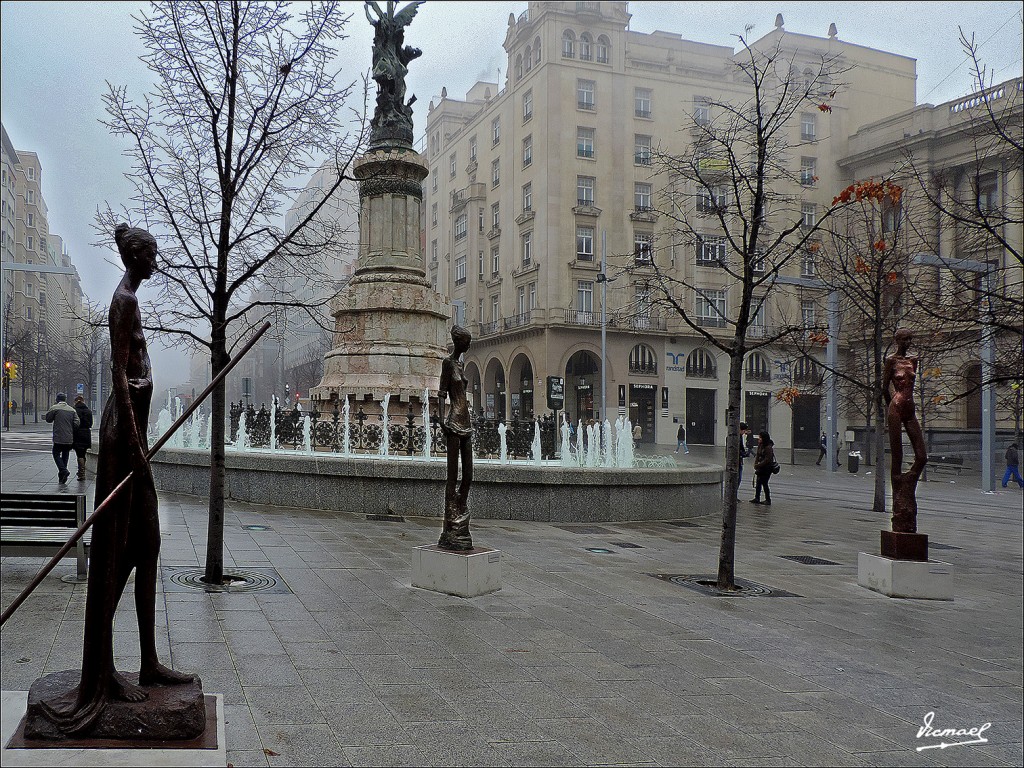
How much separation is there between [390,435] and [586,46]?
140 ft

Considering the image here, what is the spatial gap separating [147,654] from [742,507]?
16.7 metres

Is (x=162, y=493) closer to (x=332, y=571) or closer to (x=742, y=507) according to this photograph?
(x=332, y=571)

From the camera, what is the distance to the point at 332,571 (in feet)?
29.1

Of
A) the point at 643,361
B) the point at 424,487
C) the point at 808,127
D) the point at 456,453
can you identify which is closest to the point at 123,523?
the point at 456,453

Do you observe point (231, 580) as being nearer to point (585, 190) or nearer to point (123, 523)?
point (123, 523)

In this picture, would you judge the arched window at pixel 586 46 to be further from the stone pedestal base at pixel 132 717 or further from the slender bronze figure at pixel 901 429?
the stone pedestal base at pixel 132 717

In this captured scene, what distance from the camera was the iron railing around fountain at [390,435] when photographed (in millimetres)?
15258

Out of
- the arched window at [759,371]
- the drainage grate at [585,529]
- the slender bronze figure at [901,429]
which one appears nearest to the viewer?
the slender bronze figure at [901,429]

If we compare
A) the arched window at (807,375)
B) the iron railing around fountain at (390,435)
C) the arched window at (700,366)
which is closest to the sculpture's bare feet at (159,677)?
the iron railing around fountain at (390,435)

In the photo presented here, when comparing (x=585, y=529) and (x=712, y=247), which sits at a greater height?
(x=712, y=247)

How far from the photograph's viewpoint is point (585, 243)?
49.9 meters

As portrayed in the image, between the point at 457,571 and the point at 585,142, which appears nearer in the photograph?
the point at 457,571

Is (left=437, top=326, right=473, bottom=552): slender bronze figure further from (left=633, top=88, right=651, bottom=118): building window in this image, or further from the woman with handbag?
(left=633, top=88, right=651, bottom=118): building window

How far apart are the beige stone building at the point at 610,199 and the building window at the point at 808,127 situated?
163 mm
